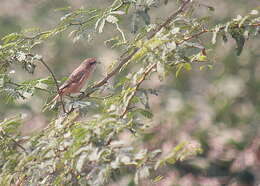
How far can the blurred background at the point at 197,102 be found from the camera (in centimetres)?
728

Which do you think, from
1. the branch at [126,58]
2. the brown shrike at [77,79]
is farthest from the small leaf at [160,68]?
the brown shrike at [77,79]

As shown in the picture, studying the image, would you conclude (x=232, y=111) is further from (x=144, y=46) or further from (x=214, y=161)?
(x=144, y=46)

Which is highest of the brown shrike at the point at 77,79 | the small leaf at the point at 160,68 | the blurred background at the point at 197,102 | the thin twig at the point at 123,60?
the blurred background at the point at 197,102

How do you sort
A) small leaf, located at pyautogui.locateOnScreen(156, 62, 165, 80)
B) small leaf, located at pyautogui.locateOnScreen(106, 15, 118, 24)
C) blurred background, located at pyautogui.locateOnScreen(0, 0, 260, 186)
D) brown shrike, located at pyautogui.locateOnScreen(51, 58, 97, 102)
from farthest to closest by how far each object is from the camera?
blurred background, located at pyautogui.locateOnScreen(0, 0, 260, 186), brown shrike, located at pyautogui.locateOnScreen(51, 58, 97, 102), small leaf, located at pyautogui.locateOnScreen(106, 15, 118, 24), small leaf, located at pyautogui.locateOnScreen(156, 62, 165, 80)

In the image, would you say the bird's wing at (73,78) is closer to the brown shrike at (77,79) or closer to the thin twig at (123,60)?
the brown shrike at (77,79)

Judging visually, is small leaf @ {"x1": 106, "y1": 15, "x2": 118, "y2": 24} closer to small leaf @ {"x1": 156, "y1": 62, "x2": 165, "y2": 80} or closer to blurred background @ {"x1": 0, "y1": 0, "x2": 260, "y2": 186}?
small leaf @ {"x1": 156, "y1": 62, "x2": 165, "y2": 80}

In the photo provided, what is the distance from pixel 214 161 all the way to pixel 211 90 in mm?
1811

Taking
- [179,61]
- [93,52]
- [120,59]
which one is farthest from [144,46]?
[93,52]

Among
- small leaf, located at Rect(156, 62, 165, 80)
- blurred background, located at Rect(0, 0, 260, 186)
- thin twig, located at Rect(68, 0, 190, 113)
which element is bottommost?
small leaf, located at Rect(156, 62, 165, 80)

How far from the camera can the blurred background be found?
287 inches

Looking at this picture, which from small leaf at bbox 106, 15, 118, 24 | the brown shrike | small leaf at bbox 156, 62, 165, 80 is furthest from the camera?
the brown shrike

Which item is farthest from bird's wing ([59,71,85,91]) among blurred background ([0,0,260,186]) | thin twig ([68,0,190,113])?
blurred background ([0,0,260,186])

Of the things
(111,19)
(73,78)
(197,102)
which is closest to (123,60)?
(111,19)

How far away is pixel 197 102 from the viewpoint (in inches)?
Result: 346
